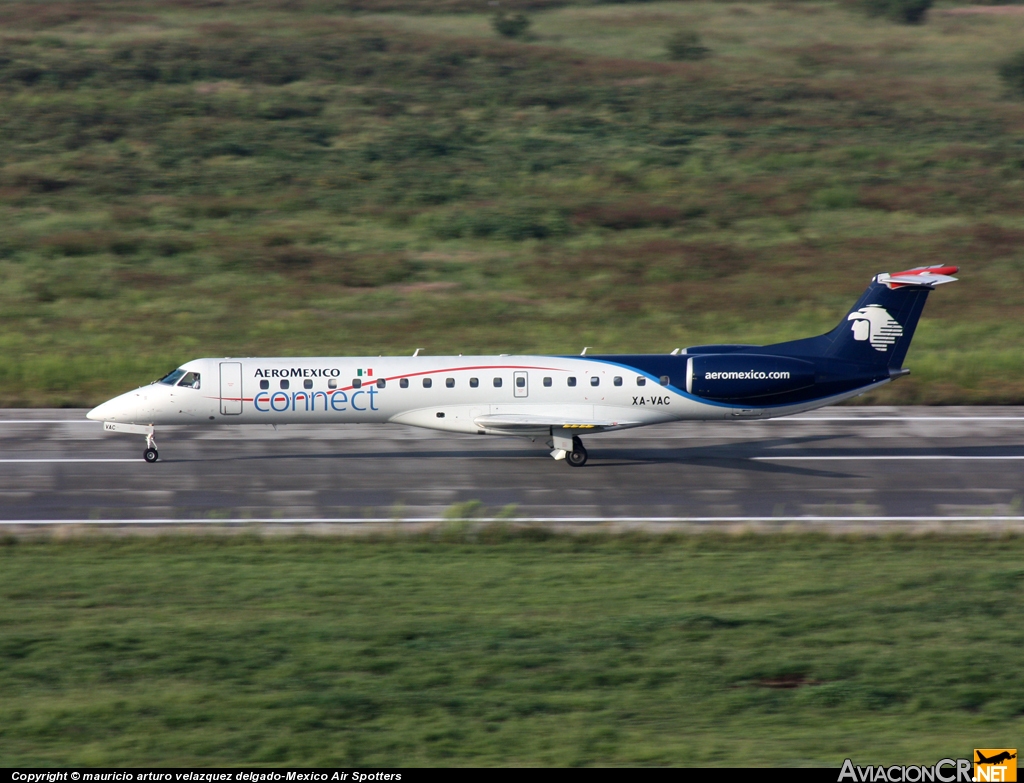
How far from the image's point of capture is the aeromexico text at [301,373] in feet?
90.2

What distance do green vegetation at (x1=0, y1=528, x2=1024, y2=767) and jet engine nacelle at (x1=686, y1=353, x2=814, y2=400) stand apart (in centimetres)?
635

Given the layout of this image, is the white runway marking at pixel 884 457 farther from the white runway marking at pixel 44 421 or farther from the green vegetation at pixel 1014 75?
the green vegetation at pixel 1014 75

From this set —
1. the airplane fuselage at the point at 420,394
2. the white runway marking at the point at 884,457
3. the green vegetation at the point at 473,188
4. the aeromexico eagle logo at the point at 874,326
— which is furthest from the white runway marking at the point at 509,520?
the green vegetation at the point at 473,188

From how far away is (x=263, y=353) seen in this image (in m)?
38.6

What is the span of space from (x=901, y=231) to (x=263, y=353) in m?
29.7

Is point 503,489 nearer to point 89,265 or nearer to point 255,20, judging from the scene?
point 89,265

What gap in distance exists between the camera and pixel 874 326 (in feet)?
92.6

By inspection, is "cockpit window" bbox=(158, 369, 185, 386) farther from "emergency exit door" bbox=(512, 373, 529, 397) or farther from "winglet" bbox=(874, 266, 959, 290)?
"winglet" bbox=(874, 266, 959, 290)

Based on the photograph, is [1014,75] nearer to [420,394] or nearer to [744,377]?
[744,377]

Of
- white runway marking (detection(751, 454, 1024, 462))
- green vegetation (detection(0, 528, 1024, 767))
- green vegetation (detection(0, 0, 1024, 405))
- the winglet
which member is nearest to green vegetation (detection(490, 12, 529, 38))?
green vegetation (detection(0, 0, 1024, 405))

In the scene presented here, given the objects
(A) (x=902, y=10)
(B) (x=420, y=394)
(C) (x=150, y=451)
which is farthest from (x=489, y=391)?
(A) (x=902, y=10)

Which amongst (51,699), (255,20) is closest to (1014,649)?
(51,699)

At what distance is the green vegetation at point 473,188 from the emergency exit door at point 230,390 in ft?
28.6

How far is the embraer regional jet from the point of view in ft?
90.1
